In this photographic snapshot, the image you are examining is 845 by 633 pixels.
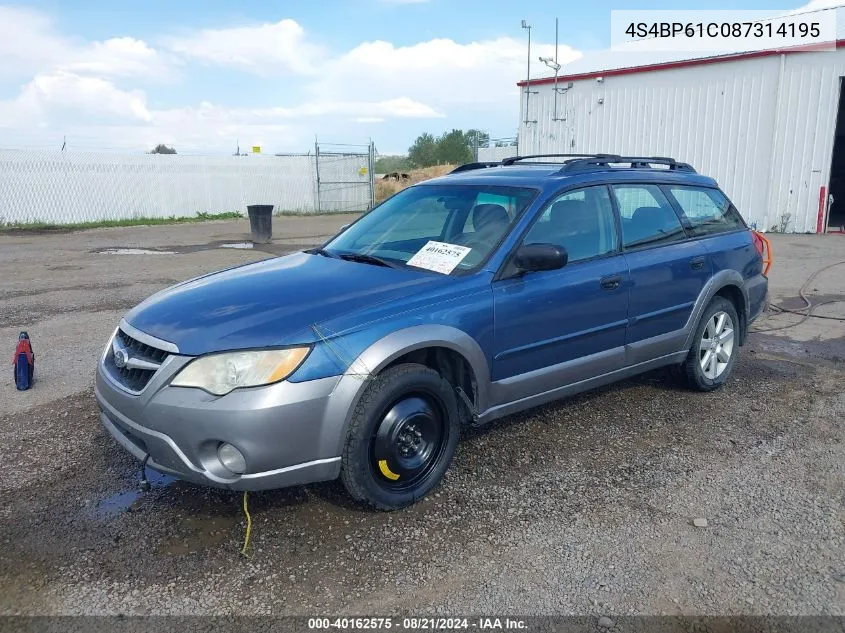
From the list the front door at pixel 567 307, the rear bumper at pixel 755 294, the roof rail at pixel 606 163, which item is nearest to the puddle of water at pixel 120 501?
the front door at pixel 567 307

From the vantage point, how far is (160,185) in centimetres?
2319

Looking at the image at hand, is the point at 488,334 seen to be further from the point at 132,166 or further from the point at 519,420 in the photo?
the point at 132,166

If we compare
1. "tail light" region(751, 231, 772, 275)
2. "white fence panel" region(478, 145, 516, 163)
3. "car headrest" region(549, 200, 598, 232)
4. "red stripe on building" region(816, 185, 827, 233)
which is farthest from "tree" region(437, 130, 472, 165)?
"car headrest" region(549, 200, 598, 232)

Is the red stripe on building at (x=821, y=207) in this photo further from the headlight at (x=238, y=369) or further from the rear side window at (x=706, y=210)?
the headlight at (x=238, y=369)

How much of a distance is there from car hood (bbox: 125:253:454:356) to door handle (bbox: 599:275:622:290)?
1119 mm

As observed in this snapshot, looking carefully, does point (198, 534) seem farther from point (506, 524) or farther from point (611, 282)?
point (611, 282)

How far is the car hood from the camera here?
3152 mm

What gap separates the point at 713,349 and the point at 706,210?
107 centimetres

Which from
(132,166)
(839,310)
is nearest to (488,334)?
(839,310)

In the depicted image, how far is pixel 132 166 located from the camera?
22578mm

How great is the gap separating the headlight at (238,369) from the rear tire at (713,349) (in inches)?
129

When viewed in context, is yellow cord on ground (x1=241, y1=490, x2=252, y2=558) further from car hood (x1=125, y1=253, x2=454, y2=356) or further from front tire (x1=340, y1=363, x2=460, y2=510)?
car hood (x1=125, y1=253, x2=454, y2=356)

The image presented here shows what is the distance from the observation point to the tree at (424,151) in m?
56.4

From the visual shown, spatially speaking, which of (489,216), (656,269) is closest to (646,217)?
(656,269)
